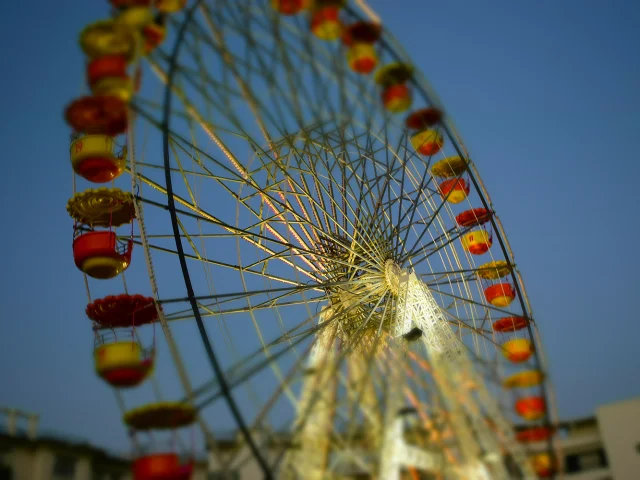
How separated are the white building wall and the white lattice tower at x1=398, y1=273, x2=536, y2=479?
1558 centimetres

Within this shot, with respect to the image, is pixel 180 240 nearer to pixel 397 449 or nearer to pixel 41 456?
pixel 397 449

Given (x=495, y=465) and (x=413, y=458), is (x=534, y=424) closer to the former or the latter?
(x=495, y=465)

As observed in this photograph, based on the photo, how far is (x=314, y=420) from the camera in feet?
34.6

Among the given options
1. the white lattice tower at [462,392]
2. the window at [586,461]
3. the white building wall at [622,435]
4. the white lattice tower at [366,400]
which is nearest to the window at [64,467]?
the white lattice tower at [366,400]

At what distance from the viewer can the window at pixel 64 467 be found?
22.4 m

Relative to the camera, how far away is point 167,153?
33.2ft

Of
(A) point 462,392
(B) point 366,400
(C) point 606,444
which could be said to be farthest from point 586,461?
(A) point 462,392

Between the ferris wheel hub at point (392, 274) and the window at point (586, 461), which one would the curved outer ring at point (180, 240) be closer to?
the ferris wheel hub at point (392, 274)

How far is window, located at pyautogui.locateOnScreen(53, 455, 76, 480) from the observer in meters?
22.4

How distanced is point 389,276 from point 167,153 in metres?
4.53

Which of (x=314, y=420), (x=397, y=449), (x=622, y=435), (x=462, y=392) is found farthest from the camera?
(x=622, y=435)

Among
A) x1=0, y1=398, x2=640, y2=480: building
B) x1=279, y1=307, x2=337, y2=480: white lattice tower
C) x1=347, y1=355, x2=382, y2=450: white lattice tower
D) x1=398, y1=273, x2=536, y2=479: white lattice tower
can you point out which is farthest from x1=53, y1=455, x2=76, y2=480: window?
x1=398, y1=273, x2=536, y2=479: white lattice tower

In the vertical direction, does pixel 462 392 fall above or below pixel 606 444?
above

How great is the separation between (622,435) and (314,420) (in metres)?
17.2
